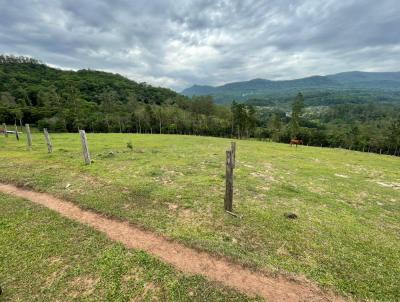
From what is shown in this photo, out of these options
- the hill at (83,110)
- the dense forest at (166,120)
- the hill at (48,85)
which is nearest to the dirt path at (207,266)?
the dense forest at (166,120)

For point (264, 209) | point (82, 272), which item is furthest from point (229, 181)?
point (82, 272)

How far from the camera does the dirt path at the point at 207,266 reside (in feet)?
16.3

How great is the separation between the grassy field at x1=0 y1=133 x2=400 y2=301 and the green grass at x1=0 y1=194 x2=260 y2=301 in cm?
131

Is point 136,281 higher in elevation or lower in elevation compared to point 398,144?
higher

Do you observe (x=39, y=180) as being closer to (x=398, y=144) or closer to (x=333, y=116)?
(x=398, y=144)

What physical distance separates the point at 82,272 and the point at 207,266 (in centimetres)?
316

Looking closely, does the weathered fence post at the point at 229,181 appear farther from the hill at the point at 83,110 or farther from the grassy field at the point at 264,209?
the hill at the point at 83,110

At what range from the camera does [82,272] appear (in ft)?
17.8

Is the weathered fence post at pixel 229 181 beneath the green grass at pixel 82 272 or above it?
above

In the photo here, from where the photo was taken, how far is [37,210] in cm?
851

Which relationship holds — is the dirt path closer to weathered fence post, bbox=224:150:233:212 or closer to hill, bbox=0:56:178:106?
weathered fence post, bbox=224:150:233:212

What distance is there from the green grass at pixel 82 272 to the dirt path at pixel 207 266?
0.91 feet

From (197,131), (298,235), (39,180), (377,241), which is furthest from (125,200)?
(197,131)

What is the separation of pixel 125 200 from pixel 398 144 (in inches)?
2665
